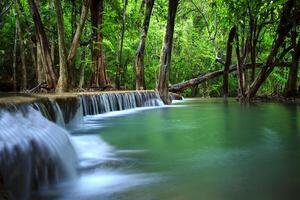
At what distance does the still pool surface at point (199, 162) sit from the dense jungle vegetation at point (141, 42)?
12.5 feet

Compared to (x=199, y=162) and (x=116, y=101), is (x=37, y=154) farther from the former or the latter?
(x=116, y=101)

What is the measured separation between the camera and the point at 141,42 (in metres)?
18.8

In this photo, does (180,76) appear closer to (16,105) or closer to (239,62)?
(239,62)

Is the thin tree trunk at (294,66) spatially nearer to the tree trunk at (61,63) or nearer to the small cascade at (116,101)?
Result: the small cascade at (116,101)

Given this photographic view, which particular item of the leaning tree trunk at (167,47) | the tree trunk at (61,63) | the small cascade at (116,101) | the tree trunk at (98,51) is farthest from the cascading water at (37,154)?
the leaning tree trunk at (167,47)

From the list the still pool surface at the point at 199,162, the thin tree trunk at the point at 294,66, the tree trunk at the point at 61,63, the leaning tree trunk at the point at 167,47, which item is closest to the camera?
the still pool surface at the point at 199,162

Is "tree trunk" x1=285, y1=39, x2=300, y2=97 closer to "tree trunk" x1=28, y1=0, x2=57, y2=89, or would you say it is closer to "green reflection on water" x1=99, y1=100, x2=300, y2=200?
"green reflection on water" x1=99, y1=100, x2=300, y2=200

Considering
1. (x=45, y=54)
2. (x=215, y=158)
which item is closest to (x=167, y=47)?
(x=45, y=54)

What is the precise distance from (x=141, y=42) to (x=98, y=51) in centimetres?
227

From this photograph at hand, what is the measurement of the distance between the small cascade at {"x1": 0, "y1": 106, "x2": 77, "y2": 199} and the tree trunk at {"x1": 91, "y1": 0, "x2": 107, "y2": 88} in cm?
1185

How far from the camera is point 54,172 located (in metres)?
4.50

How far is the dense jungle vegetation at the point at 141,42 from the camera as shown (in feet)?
45.8

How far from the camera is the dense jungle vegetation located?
45.8 feet

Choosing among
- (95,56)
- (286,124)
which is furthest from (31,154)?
(95,56)
